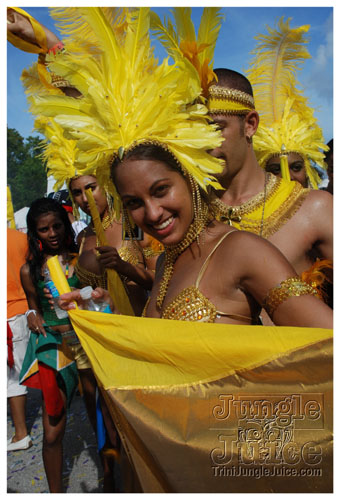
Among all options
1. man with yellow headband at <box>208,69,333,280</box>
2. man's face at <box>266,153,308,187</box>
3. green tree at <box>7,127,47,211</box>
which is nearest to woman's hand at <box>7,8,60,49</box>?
Result: man with yellow headband at <box>208,69,333,280</box>

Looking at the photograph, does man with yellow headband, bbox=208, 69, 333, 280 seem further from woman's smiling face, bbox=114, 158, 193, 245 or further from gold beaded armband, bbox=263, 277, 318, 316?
gold beaded armband, bbox=263, 277, 318, 316

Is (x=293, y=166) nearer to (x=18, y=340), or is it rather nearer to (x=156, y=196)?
(x=156, y=196)

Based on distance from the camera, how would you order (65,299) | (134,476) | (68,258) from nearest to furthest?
(134,476), (65,299), (68,258)

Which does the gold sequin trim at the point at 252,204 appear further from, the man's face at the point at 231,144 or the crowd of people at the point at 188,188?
the man's face at the point at 231,144

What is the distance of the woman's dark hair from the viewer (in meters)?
3.76

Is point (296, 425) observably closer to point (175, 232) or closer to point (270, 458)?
point (270, 458)

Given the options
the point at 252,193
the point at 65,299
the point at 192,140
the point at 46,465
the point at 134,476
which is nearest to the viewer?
the point at 134,476

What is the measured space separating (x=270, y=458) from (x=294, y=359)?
1.18ft

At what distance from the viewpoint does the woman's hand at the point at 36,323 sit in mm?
3526

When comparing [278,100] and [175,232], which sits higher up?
[278,100]

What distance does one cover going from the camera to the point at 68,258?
3.82m

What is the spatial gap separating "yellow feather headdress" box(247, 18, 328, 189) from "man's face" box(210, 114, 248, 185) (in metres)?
1.41

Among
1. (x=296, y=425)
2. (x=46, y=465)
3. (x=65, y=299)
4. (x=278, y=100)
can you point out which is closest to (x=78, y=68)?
(x=65, y=299)

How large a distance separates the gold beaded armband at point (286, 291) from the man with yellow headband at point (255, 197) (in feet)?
2.82
